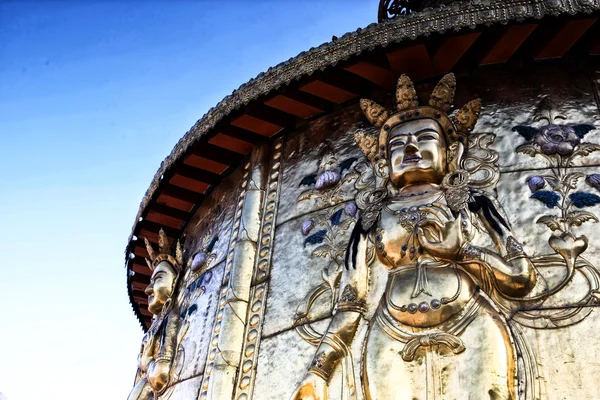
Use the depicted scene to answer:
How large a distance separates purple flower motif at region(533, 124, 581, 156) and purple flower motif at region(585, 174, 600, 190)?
0.98ft

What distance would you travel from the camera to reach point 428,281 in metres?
5.02

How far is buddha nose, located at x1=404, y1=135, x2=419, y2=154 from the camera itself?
5.77 meters

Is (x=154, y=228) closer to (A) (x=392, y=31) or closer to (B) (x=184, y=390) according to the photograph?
(B) (x=184, y=390)

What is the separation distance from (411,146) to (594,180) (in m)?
1.44

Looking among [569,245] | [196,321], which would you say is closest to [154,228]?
[196,321]

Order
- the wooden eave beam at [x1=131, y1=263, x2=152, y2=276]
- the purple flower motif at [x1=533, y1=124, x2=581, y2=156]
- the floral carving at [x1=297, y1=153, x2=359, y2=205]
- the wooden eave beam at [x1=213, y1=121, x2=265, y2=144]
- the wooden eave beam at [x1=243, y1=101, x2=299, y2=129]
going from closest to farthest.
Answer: the purple flower motif at [x1=533, y1=124, x2=581, y2=156]
the floral carving at [x1=297, y1=153, x2=359, y2=205]
the wooden eave beam at [x1=243, y1=101, x2=299, y2=129]
the wooden eave beam at [x1=213, y1=121, x2=265, y2=144]
the wooden eave beam at [x1=131, y1=263, x2=152, y2=276]

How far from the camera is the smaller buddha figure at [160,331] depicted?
682 cm

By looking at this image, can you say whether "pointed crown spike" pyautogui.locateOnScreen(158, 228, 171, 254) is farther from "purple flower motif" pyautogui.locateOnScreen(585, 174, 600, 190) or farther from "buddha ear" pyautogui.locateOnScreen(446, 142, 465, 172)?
"purple flower motif" pyautogui.locateOnScreen(585, 174, 600, 190)

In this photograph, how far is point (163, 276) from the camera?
7.77 metres

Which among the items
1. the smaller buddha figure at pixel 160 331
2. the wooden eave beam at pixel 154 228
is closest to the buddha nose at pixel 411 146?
the smaller buddha figure at pixel 160 331

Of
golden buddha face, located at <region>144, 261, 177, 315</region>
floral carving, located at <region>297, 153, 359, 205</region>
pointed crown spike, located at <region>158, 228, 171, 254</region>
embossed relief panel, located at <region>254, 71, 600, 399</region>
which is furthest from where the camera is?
pointed crown spike, located at <region>158, 228, 171, 254</region>

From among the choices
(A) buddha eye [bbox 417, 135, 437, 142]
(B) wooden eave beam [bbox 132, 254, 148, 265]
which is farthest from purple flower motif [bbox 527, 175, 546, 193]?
(B) wooden eave beam [bbox 132, 254, 148, 265]

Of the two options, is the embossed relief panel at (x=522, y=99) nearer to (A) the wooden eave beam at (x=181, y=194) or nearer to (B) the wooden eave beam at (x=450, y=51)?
(B) the wooden eave beam at (x=450, y=51)

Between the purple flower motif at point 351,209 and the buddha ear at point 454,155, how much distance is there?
0.88 metres
